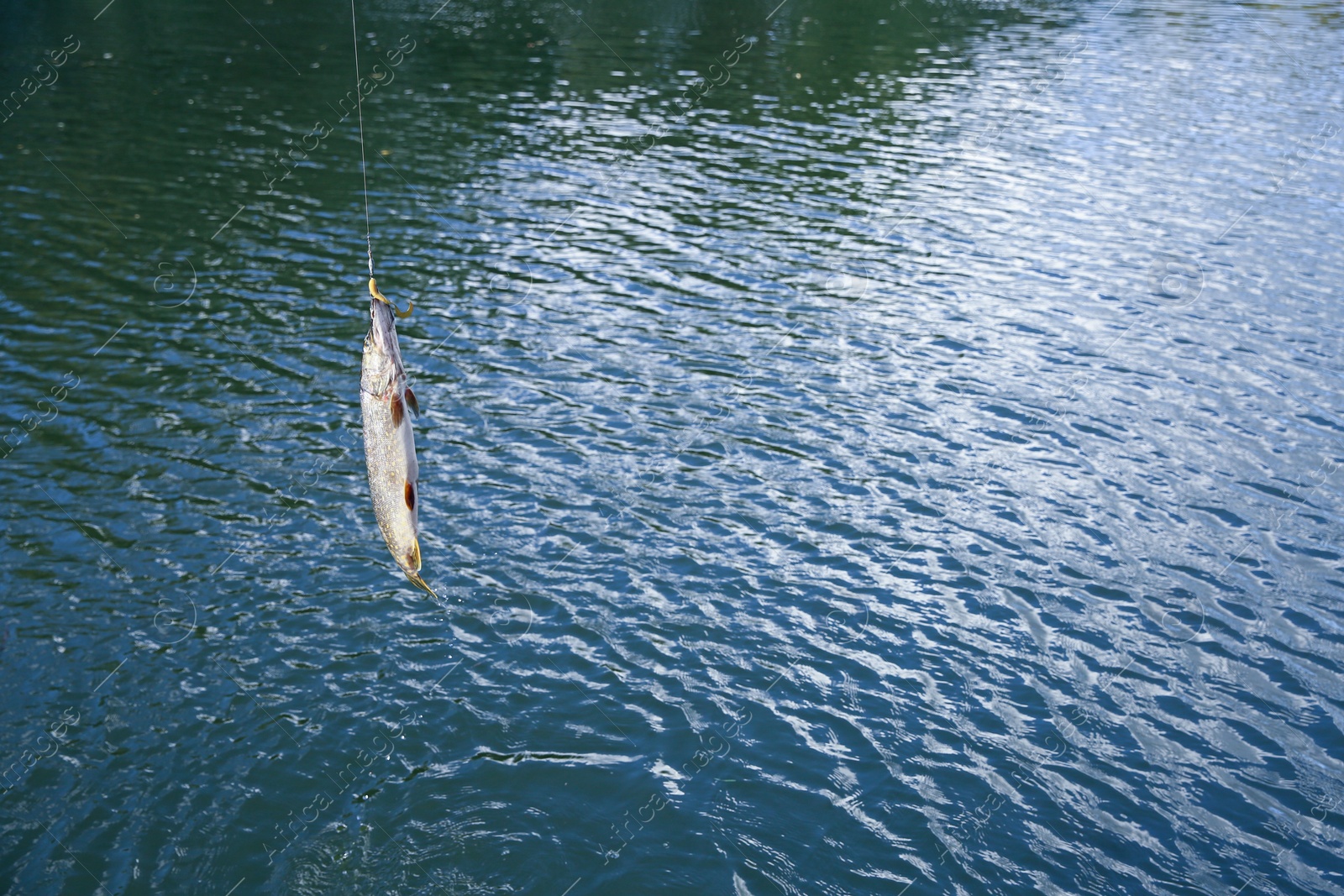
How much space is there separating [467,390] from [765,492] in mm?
5873

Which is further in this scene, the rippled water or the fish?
the rippled water

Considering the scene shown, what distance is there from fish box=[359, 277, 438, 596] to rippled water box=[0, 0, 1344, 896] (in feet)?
17.4

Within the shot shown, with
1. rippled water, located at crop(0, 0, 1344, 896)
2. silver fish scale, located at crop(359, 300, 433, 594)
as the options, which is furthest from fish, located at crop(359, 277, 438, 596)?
rippled water, located at crop(0, 0, 1344, 896)

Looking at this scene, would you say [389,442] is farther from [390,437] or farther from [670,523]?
[670,523]

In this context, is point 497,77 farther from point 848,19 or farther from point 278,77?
point 848,19

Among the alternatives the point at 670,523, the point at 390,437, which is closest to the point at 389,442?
the point at 390,437

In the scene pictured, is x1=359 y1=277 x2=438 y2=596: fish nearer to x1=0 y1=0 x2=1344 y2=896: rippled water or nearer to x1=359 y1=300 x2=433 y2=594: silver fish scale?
x1=359 y1=300 x2=433 y2=594: silver fish scale

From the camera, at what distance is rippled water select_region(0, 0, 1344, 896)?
10.4 meters

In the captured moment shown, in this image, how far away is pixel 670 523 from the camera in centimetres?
1504

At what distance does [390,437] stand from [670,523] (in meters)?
9.64

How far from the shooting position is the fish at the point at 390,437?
5.47 m

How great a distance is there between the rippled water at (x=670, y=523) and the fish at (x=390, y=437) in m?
5.31

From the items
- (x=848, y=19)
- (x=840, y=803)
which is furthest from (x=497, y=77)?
(x=840, y=803)

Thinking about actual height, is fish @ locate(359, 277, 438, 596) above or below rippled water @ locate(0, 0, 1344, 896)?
above
